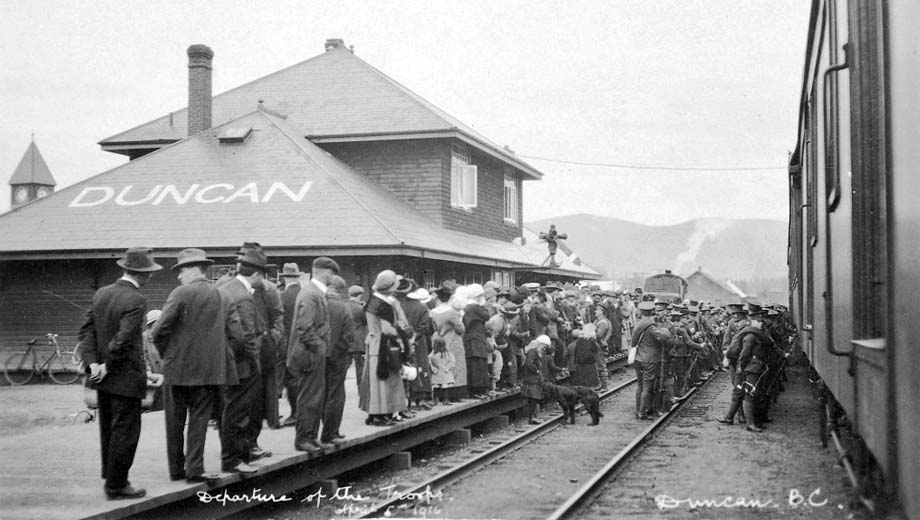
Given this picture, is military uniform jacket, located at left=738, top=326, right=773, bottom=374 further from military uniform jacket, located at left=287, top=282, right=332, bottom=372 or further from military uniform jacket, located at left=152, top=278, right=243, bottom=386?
military uniform jacket, located at left=152, top=278, right=243, bottom=386

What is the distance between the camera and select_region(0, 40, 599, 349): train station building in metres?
18.2

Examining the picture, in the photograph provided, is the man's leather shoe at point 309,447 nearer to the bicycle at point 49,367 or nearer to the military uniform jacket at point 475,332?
the military uniform jacket at point 475,332

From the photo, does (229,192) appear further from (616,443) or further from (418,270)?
(616,443)

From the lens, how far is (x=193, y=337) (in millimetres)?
7078

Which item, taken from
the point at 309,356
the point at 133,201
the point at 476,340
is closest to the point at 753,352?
the point at 476,340

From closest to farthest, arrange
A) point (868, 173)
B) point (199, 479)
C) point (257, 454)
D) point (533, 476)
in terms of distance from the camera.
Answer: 1. point (868, 173)
2. point (199, 479)
3. point (257, 454)
4. point (533, 476)

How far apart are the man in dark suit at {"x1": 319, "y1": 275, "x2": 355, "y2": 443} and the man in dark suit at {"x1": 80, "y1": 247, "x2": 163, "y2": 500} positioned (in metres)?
2.66

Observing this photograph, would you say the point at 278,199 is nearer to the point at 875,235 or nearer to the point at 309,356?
the point at 309,356

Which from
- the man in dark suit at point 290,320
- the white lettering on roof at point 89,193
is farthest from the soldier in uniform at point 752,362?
the white lettering on roof at point 89,193

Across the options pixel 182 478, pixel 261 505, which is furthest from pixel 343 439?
pixel 182 478

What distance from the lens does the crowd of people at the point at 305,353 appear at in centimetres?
653

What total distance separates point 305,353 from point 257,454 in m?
1.09

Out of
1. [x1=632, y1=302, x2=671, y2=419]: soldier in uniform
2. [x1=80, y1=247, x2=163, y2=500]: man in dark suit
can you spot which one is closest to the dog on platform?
[x1=632, y1=302, x2=671, y2=419]: soldier in uniform

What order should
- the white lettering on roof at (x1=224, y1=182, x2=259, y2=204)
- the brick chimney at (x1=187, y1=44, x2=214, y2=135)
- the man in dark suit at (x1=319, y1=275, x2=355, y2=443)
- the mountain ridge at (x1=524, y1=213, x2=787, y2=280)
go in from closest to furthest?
the man in dark suit at (x1=319, y1=275, x2=355, y2=443)
the white lettering on roof at (x1=224, y1=182, x2=259, y2=204)
the brick chimney at (x1=187, y1=44, x2=214, y2=135)
the mountain ridge at (x1=524, y1=213, x2=787, y2=280)
